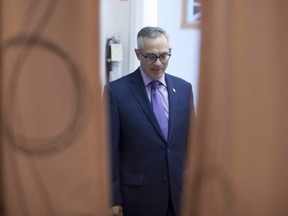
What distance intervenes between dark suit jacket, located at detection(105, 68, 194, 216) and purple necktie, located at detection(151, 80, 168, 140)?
31 mm

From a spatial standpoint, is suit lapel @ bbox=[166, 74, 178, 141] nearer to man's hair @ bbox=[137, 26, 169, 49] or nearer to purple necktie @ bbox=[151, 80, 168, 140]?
purple necktie @ bbox=[151, 80, 168, 140]

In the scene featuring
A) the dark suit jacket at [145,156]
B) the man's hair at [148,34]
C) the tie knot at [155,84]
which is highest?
the man's hair at [148,34]

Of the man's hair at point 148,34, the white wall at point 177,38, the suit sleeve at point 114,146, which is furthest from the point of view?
the white wall at point 177,38

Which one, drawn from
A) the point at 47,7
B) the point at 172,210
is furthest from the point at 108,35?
the point at 47,7

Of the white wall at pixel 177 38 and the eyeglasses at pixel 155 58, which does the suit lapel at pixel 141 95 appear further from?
the white wall at pixel 177 38

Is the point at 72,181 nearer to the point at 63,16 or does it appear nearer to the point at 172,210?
the point at 63,16

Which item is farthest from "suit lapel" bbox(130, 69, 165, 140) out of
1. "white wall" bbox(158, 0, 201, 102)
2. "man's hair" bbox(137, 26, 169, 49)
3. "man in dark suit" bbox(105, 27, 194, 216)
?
"white wall" bbox(158, 0, 201, 102)

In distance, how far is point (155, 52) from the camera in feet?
4.77

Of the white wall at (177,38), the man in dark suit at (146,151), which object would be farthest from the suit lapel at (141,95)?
the white wall at (177,38)

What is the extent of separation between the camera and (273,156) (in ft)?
2.43

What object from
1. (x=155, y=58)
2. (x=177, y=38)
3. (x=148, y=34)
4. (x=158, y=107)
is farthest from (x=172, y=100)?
(x=177, y=38)

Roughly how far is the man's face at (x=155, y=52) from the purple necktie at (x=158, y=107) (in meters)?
0.04

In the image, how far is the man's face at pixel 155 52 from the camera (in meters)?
1.45

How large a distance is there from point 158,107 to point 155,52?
0.22 m
